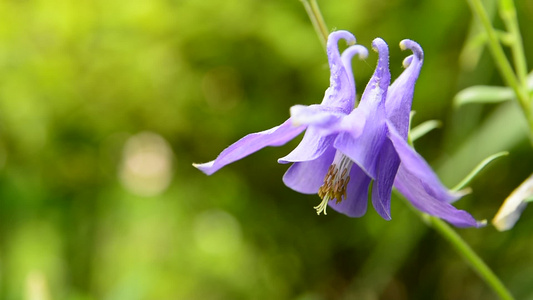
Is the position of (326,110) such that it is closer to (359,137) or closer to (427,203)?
(359,137)

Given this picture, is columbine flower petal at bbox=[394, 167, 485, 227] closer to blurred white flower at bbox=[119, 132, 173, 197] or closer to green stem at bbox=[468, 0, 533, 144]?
green stem at bbox=[468, 0, 533, 144]

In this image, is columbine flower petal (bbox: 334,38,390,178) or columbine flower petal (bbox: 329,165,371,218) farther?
columbine flower petal (bbox: 329,165,371,218)

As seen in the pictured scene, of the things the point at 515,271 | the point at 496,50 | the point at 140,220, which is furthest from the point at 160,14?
the point at 515,271

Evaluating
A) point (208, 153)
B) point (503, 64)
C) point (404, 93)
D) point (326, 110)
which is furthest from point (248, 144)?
point (208, 153)

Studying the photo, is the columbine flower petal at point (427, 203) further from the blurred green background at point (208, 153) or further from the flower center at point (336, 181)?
the blurred green background at point (208, 153)

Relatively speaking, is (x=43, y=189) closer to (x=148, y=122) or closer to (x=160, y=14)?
(x=148, y=122)

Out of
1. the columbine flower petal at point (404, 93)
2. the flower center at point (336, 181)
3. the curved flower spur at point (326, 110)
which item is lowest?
the flower center at point (336, 181)

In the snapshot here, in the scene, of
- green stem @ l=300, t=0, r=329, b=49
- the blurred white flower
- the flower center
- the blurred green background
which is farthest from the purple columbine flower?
the blurred white flower

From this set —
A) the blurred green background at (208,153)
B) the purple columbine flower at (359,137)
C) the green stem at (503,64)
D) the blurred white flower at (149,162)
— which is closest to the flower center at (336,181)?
the purple columbine flower at (359,137)
